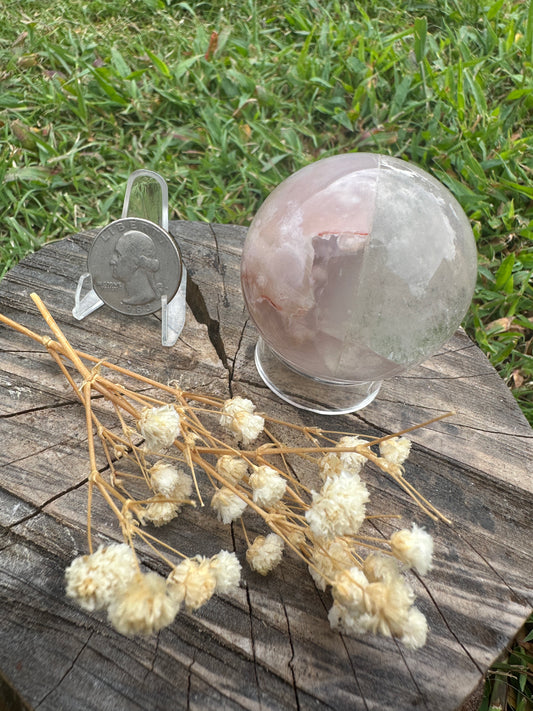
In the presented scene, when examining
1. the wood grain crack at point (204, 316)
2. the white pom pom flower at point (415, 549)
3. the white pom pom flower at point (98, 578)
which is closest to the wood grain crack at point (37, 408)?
the wood grain crack at point (204, 316)

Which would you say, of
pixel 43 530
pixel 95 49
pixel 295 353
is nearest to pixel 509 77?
pixel 95 49

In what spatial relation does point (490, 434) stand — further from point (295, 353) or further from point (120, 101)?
point (120, 101)

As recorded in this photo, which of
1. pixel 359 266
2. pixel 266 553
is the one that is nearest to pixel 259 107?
pixel 359 266

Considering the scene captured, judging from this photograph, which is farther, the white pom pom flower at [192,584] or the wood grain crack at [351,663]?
the wood grain crack at [351,663]

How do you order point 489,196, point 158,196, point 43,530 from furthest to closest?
point 489,196 → point 158,196 → point 43,530

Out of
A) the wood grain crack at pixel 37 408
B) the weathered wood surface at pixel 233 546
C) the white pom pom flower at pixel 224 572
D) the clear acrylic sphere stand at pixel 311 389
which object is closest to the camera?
the white pom pom flower at pixel 224 572

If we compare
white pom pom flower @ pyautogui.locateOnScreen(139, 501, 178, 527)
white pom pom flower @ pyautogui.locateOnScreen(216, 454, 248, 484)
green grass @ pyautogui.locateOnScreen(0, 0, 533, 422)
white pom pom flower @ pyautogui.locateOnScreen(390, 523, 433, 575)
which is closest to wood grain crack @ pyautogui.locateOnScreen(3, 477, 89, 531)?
white pom pom flower @ pyautogui.locateOnScreen(139, 501, 178, 527)

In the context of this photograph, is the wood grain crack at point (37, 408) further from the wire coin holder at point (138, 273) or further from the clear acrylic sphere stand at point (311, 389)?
the clear acrylic sphere stand at point (311, 389)

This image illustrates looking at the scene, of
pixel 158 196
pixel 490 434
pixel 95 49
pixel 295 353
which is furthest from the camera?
pixel 95 49
